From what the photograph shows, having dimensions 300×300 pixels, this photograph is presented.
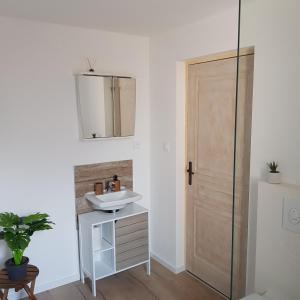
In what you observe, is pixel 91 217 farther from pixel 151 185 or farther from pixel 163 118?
pixel 163 118

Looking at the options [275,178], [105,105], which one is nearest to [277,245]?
[275,178]

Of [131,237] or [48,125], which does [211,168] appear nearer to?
[131,237]

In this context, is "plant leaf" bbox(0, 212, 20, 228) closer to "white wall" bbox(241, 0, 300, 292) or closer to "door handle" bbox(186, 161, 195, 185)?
"door handle" bbox(186, 161, 195, 185)

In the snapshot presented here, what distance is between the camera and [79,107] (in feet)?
9.44

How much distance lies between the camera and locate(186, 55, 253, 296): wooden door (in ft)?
8.71

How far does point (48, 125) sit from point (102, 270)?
4.73 feet

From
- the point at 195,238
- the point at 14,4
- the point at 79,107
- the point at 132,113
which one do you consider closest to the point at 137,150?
the point at 132,113

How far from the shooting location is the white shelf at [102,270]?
286cm

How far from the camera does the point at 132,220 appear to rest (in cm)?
296

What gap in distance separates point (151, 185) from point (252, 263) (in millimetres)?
1733

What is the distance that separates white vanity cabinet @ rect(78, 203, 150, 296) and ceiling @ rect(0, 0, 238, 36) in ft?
5.69

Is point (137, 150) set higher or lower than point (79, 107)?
lower

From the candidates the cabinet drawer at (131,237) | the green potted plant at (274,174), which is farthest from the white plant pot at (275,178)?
the cabinet drawer at (131,237)

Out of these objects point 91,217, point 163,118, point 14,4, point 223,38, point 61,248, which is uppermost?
point 14,4
